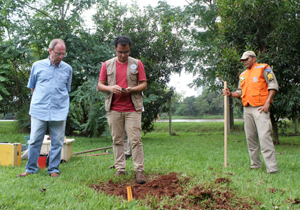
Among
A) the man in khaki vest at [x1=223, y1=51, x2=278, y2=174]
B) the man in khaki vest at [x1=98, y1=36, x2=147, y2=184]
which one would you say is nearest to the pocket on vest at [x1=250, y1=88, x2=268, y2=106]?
the man in khaki vest at [x1=223, y1=51, x2=278, y2=174]

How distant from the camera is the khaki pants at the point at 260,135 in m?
4.35

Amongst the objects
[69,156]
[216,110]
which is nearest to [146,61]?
[69,156]

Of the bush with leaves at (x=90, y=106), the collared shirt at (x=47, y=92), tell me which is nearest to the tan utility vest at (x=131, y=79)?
the collared shirt at (x=47, y=92)

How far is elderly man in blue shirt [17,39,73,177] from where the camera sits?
4008 millimetres

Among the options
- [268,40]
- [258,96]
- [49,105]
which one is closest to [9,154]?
[49,105]

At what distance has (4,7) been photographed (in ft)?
30.9

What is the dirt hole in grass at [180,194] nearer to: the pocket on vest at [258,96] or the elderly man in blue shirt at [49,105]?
the elderly man in blue shirt at [49,105]

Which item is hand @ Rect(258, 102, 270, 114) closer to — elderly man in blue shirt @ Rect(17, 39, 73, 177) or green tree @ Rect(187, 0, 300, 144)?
elderly man in blue shirt @ Rect(17, 39, 73, 177)

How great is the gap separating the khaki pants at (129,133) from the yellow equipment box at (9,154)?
6.52 ft

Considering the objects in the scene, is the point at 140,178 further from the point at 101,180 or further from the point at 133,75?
the point at 133,75

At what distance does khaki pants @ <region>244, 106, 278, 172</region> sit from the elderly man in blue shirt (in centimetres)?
324

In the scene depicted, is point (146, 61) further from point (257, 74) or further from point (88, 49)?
point (257, 74)

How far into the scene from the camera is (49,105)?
4.03m

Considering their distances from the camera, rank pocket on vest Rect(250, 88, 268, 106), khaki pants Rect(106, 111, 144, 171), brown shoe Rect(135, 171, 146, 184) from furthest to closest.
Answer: pocket on vest Rect(250, 88, 268, 106) → khaki pants Rect(106, 111, 144, 171) → brown shoe Rect(135, 171, 146, 184)
